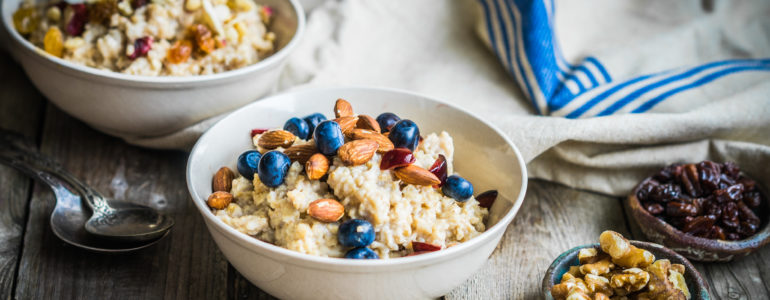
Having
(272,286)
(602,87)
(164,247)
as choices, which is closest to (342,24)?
(602,87)

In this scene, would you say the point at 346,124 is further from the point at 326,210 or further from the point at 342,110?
the point at 326,210

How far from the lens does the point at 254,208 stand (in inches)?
51.2

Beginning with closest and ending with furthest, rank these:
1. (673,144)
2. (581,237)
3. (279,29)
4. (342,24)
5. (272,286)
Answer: (272,286), (581,237), (673,144), (279,29), (342,24)

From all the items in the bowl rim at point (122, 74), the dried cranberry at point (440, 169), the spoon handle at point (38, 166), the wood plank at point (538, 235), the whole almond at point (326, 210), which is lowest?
the spoon handle at point (38, 166)

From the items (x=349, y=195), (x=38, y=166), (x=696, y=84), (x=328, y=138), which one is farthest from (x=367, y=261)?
(x=696, y=84)

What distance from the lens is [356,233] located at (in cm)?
113

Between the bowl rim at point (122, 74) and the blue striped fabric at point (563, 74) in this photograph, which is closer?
the bowl rim at point (122, 74)

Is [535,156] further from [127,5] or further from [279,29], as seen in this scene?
[127,5]

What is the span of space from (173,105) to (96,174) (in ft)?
0.98

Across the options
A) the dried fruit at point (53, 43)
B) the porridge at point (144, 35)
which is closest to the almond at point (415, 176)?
the porridge at point (144, 35)

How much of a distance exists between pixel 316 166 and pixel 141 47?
0.72 meters

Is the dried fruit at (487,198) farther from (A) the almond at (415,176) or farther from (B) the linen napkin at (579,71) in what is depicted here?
(B) the linen napkin at (579,71)

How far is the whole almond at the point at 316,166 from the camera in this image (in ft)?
3.99

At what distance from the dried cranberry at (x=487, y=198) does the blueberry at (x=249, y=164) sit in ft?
1.63
